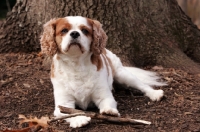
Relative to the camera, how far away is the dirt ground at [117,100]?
3.72 metres

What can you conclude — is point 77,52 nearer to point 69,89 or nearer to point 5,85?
point 69,89

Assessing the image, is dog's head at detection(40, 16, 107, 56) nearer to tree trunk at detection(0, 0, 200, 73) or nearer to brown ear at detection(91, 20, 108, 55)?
brown ear at detection(91, 20, 108, 55)

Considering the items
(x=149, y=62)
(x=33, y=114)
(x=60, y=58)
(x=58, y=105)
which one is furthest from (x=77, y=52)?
(x=149, y=62)

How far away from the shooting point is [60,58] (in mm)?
4070

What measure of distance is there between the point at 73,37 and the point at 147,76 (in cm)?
149

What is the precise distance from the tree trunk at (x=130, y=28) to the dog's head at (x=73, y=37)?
3.86 ft

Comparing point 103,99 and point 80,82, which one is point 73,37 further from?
point 103,99

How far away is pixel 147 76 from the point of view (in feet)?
16.3

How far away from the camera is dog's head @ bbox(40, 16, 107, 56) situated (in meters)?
3.80

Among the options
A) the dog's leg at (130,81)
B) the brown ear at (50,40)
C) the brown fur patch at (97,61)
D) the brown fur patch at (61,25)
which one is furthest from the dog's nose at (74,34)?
the dog's leg at (130,81)

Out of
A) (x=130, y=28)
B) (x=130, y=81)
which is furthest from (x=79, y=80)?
(x=130, y=28)

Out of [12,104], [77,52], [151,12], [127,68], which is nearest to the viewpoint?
[77,52]

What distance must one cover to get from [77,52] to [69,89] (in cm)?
40

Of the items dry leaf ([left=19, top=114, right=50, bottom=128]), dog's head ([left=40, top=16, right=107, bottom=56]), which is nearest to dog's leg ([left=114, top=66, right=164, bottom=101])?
dog's head ([left=40, top=16, right=107, bottom=56])
